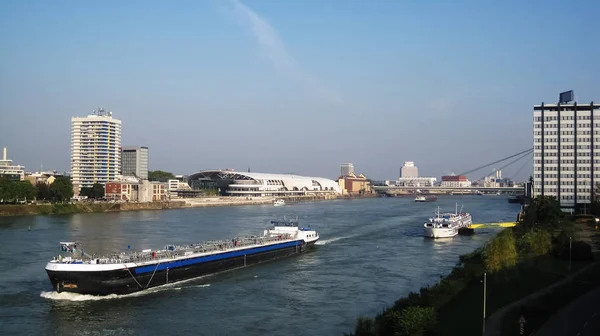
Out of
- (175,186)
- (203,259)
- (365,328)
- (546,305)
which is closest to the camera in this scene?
(365,328)

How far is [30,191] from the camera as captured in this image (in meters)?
46.5

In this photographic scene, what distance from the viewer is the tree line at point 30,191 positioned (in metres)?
44.1

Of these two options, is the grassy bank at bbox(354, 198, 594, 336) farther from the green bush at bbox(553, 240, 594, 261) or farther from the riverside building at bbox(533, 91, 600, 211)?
the riverside building at bbox(533, 91, 600, 211)

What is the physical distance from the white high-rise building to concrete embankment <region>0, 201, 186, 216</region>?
1682 cm

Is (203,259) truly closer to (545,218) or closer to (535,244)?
(535,244)

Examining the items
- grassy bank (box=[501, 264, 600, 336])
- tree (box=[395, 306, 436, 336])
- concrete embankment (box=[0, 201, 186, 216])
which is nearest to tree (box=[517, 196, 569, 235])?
grassy bank (box=[501, 264, 600, 336])

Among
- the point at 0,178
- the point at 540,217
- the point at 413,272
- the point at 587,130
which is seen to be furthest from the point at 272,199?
the point at 413,272

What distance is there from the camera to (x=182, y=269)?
16922 millimetres

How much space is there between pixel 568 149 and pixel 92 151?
5524cm

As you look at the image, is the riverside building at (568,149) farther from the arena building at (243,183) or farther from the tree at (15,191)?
the arena building at (243,183)

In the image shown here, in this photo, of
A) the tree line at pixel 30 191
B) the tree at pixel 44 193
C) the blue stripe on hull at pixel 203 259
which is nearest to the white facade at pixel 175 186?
the tree line at pixel 30 191

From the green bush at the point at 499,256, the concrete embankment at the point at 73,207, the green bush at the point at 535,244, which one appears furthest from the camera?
the concrete embankment at the point at 73,207

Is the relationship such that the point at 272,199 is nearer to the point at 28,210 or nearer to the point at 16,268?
the point at 28,210

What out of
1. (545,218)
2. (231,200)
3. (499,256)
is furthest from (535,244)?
(231,200)
